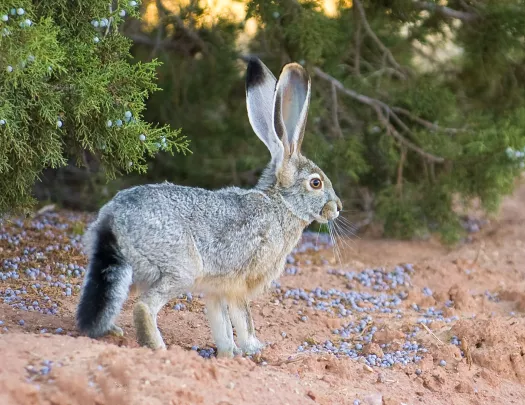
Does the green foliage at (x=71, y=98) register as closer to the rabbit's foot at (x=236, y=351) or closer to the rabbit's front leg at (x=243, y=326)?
the rabbit's front leg at (x=243, y=326)

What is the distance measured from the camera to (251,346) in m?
6.02

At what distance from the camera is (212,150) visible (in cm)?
999

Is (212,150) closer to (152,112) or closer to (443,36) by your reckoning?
(152,112)

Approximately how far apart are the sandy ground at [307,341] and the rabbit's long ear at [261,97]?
143 centimetres

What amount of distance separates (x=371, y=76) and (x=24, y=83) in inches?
175

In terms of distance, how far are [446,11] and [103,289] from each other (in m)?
5.35

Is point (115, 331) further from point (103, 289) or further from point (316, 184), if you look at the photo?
point (316, 184)

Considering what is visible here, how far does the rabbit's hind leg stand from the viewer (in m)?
5.23

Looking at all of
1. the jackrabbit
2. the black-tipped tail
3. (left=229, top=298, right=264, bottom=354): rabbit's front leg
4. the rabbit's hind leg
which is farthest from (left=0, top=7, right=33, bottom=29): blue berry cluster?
Result: (left=229, top=298, right=264, bottom=354): rabbit's front leg

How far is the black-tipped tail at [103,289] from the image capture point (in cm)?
500

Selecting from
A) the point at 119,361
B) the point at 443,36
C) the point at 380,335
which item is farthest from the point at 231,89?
the point at 119,361

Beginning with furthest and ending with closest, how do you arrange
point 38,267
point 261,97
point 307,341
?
point 38,267
point 307,341
point 261,97

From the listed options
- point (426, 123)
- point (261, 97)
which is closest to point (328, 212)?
point (261, 97)

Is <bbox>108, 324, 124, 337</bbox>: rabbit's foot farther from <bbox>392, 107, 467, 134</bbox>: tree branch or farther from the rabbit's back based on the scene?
<bbox>392, 107, 467, 134</bbox>: tree branch
